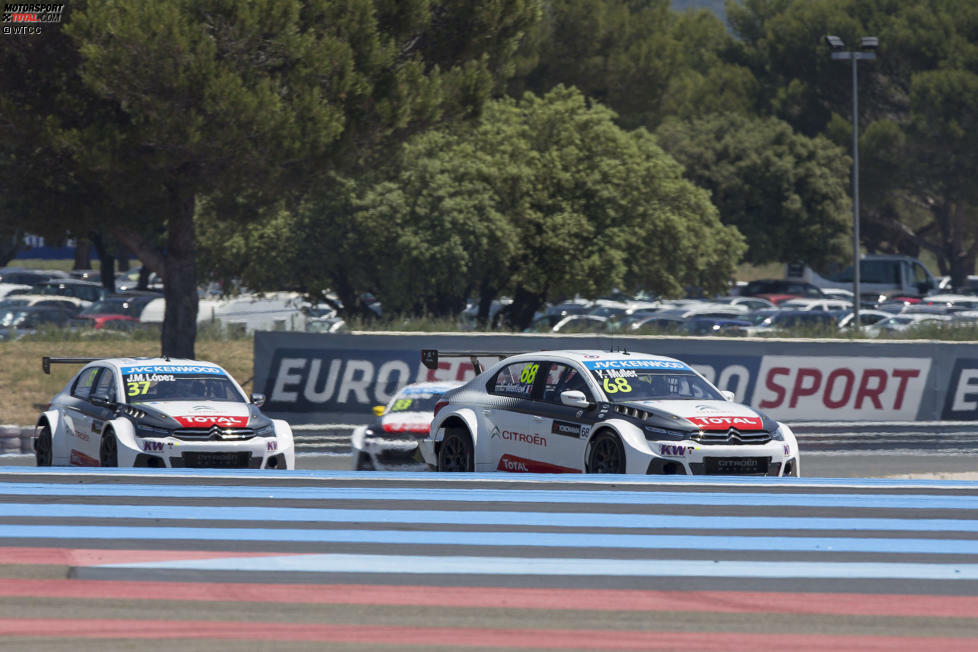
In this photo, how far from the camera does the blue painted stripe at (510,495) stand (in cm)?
917

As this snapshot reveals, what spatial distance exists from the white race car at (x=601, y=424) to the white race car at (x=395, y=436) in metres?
2.70

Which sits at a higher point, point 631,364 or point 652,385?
point 631,364

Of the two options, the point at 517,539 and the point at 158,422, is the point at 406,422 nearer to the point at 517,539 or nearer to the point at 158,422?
the point at 158,422

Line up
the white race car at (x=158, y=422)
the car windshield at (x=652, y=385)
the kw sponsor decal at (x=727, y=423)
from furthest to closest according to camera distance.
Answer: the white race car at (x=158, y=422), the car windshield at (x=652, y=385), the kw sponsor decal at (x=727, y=423)

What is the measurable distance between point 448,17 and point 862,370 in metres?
10.5

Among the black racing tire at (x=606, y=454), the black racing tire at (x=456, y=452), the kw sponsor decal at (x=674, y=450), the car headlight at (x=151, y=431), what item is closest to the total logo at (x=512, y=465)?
the black racing tire at (x=456, y=452)

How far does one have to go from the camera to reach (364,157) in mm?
27016

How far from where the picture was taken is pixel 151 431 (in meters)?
14.5

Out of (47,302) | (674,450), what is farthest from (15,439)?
(47,302)

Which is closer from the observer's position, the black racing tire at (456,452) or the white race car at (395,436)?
the black racing tire at (456,452)

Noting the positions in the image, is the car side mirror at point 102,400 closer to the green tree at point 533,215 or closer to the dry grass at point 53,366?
the dry grass at point 53,366

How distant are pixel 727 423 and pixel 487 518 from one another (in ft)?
15.0

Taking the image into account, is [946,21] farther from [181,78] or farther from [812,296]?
[181,78]

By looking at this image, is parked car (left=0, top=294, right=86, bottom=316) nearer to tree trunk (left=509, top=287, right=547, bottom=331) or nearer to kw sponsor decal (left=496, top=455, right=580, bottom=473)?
tree trunk (left=509, top=287, right=547, bottom=331)
